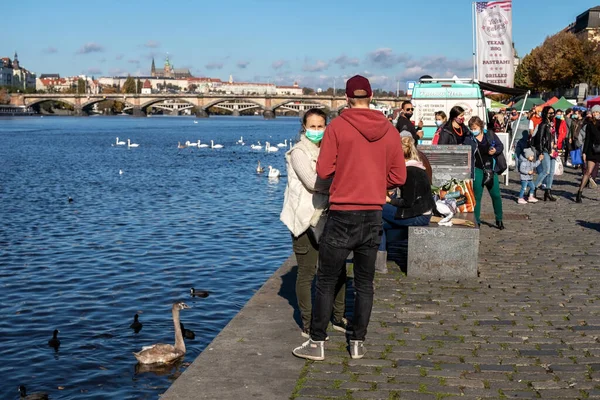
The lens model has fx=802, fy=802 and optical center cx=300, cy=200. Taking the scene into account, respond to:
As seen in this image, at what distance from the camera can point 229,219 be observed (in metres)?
21.2

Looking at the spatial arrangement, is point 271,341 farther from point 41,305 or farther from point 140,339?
point 41,305

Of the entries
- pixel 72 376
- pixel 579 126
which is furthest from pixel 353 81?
pixel 579 126

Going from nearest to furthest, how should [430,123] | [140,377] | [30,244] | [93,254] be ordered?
1. [140,377]
2. [93,254]
3. [30,244]
4. [430,123]

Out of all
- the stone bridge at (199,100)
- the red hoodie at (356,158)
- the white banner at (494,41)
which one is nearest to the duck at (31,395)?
the red hoodie at (356,158)

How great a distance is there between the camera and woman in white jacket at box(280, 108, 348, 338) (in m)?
5.89

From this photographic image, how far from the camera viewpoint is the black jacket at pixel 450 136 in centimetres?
1152

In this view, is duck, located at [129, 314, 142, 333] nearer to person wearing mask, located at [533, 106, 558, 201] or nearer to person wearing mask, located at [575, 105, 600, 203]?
person wearing mask, located at [533, 106, 558, 201]

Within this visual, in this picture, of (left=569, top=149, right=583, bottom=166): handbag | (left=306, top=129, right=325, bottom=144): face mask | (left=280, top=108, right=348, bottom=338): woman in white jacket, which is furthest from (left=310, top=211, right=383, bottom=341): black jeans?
(left=569, top=149, right=583, bottom=166): handbag

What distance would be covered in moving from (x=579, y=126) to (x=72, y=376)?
17713mm

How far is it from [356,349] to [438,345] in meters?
0.73

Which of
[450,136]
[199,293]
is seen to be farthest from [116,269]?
[450,136]

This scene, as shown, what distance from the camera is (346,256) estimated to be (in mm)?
5566

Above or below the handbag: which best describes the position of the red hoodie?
above

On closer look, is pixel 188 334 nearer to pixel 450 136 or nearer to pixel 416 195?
pixel 416 195
